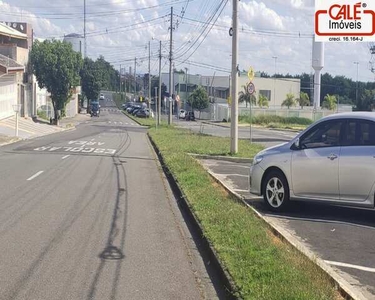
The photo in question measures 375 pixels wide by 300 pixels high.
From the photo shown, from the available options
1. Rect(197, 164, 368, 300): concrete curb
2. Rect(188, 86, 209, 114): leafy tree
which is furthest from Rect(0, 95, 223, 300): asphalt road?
Rect(188, 86, 209, 114): leafy tree

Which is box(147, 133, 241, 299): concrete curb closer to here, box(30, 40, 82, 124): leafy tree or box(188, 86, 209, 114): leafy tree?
box(30, 40, 82, 124): leafy tree

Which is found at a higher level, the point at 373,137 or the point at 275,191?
the point at 373,137

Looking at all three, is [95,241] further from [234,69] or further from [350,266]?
[234,69]

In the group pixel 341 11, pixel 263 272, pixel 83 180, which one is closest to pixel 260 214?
pixel 263 272

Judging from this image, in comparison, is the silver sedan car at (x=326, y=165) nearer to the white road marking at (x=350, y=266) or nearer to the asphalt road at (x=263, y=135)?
the white road marking at (x=350, y=266)

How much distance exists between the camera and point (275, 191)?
11.1 metres

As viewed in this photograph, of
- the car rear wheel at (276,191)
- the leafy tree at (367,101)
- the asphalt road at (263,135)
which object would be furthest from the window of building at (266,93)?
the car rear wheel at (276,191)

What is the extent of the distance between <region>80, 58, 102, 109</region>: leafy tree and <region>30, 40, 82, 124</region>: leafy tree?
149 feet

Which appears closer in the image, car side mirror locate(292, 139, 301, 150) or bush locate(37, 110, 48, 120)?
car side mirror locate(292, 139, 301, 150)

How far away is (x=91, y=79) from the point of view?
349 ft

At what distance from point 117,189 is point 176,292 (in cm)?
815

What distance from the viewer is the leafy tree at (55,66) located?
58.0 meters

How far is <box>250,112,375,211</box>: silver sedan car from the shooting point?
9.78 metres

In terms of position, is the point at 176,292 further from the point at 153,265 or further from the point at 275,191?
the point at 275,191
